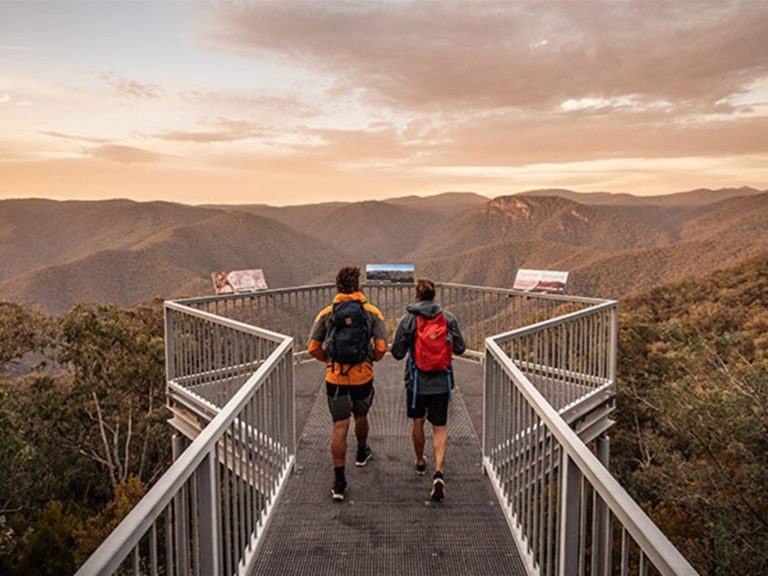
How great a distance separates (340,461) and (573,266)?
303ft

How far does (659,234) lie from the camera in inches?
5305

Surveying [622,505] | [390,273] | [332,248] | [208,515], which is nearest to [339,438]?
[208,515]

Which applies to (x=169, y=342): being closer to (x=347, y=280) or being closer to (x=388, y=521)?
(x=347, y=280)

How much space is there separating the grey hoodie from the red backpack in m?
0.06

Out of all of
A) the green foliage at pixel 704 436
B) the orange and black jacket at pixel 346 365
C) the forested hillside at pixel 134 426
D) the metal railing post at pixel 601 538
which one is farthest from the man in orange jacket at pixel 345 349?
the forested hillside at pixel 134 426

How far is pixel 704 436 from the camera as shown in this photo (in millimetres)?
13289

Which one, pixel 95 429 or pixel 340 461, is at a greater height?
pixel 340 461

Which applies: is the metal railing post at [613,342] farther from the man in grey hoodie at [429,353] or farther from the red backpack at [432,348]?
the red backpack at [432,348]

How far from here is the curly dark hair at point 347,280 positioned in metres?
4.87

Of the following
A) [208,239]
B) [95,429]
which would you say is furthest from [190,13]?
[208,239]

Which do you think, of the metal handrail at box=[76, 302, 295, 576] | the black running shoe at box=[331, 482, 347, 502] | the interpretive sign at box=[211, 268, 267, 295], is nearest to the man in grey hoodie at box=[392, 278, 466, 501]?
the black running shoe at box=[331, 482, 347, 502]

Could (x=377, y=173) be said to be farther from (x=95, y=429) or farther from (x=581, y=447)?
(x=581, y=447)

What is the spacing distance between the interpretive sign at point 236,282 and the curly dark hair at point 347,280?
4.82 m

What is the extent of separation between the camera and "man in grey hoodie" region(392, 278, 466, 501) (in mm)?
4922
